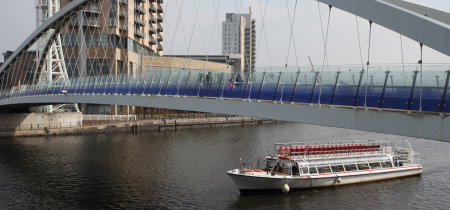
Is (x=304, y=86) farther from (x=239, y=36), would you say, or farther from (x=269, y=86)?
(x=239, y=36)

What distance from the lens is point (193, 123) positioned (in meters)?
61.8

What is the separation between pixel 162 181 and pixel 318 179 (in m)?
10.2

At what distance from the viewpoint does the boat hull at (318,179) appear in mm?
23219

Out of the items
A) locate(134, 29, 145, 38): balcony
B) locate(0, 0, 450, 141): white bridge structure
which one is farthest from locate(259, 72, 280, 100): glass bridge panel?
locate(134, 29, 145, 38): balcony

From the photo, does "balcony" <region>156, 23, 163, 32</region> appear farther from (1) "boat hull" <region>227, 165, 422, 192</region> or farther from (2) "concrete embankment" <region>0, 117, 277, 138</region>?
(1) "boat hull" <region>227, 165, 422, 192</region>

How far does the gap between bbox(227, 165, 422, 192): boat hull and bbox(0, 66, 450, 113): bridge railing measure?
19.6 feet

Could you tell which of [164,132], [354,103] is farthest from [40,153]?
[354,103]

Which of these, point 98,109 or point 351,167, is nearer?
point 351,167

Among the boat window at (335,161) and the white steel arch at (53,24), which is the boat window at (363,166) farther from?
the white steel arch at (53,24)

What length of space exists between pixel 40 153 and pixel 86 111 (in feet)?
89.1

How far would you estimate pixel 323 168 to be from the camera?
25719 millimetres

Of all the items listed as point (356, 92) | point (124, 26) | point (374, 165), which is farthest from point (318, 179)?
point (124, 26)

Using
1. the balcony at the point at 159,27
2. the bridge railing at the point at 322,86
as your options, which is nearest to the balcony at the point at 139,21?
the balcony at the point at 159,27

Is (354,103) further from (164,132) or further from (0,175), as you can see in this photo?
(164,132)
